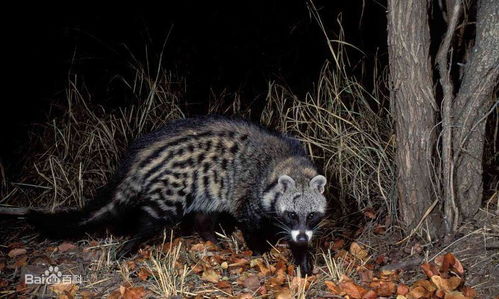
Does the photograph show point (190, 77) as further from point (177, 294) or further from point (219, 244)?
point (177, 294)

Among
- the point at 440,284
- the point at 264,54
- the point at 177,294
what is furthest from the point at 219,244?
the point at 264,54

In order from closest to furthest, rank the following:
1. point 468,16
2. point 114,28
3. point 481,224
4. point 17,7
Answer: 1. point 481,224
2. point 468,16
3. point 17,7
4. point 114,28

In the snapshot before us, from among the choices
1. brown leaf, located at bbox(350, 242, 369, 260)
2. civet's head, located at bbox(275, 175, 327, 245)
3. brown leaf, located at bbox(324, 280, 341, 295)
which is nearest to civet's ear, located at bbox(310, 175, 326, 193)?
civet's head, located at bbox(275, 175, 327, 245)

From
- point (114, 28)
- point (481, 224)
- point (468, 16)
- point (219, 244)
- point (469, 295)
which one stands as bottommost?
point (219, 244)

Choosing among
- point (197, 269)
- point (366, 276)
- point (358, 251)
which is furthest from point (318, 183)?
point (197, 269)

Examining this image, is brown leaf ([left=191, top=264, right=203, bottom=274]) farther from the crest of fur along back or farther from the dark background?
the dark background

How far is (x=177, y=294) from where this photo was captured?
474 centimetres

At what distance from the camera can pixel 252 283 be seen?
5.01 metres

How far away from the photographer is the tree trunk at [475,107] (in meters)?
4.99

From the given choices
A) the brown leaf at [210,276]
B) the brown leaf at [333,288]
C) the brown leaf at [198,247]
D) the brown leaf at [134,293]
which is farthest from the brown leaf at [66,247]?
the brown leaf at [333,288]

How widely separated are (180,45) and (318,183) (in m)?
3.53

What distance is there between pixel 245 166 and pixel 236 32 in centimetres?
294

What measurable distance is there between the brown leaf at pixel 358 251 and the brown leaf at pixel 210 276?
125 centimetres

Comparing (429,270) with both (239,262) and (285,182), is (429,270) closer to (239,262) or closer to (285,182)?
(285,182)
